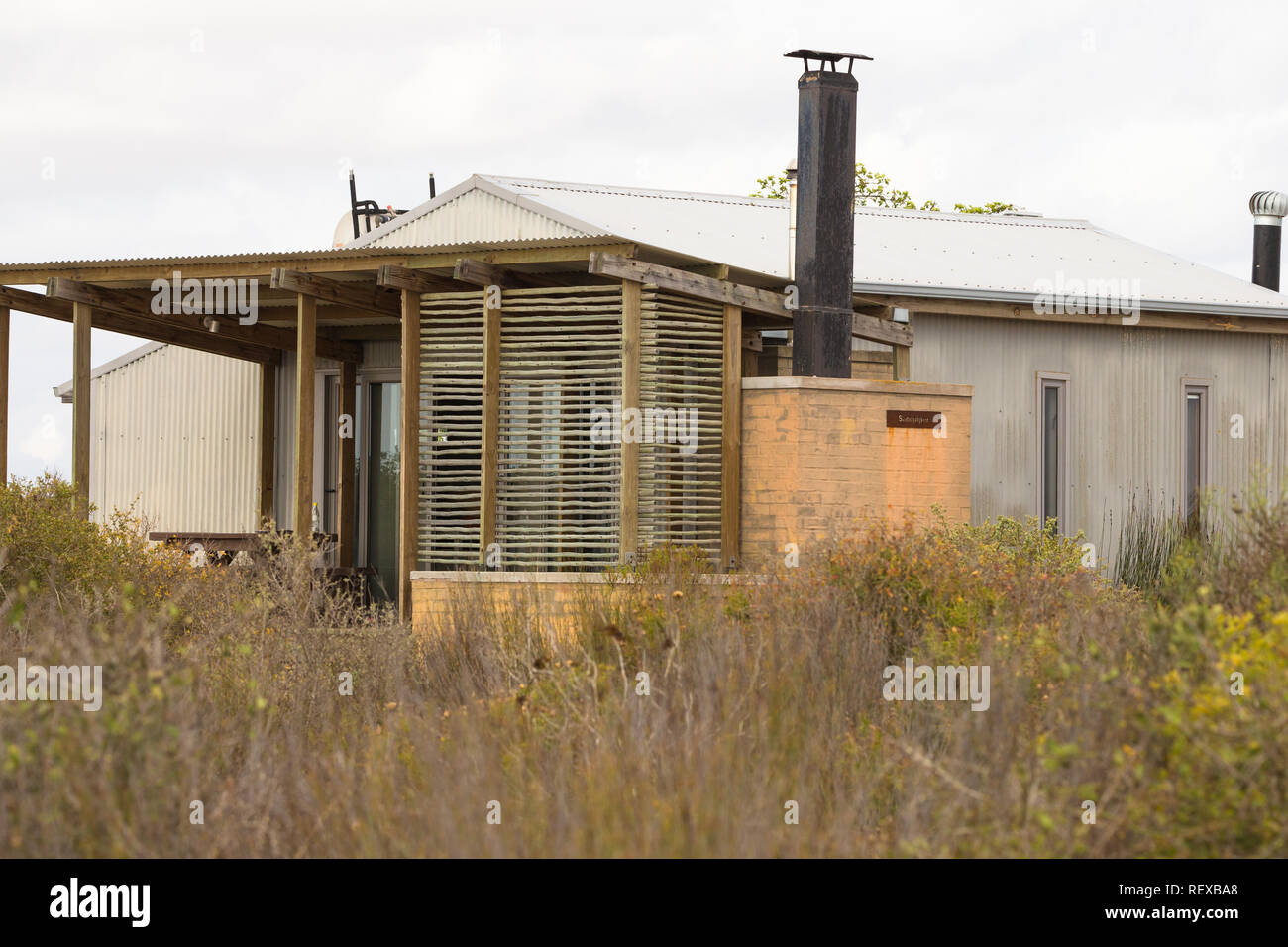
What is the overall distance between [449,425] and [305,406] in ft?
4.57

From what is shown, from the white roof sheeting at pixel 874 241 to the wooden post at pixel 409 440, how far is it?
84.2 inches

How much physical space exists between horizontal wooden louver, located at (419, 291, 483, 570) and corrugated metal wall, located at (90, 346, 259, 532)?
5.43 m

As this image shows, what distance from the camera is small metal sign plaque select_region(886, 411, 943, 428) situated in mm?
12997

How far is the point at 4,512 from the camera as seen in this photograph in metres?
11.5

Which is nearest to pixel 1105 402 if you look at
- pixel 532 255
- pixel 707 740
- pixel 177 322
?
pixel 532 255

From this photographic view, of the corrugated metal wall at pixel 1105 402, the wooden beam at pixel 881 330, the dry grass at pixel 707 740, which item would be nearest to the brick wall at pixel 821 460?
the wooden beam at pixel 881 330

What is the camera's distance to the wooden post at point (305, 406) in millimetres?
13406

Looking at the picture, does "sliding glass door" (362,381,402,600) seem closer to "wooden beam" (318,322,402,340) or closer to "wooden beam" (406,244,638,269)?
"wooden beam" (318,322,402,340)

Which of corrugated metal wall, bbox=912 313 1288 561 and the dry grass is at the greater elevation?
corrugated metal wall, bbox=912 313 1288 561

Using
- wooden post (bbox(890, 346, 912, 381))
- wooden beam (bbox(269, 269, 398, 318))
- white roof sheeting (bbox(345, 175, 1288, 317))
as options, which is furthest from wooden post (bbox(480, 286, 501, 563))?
wooden post (bbox(890, 346, 912, 381))

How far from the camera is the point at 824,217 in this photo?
13609mm

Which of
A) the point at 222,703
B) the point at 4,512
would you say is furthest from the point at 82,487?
the point at 222,703

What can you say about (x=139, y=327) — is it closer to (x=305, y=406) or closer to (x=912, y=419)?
(x=305, y=406)
